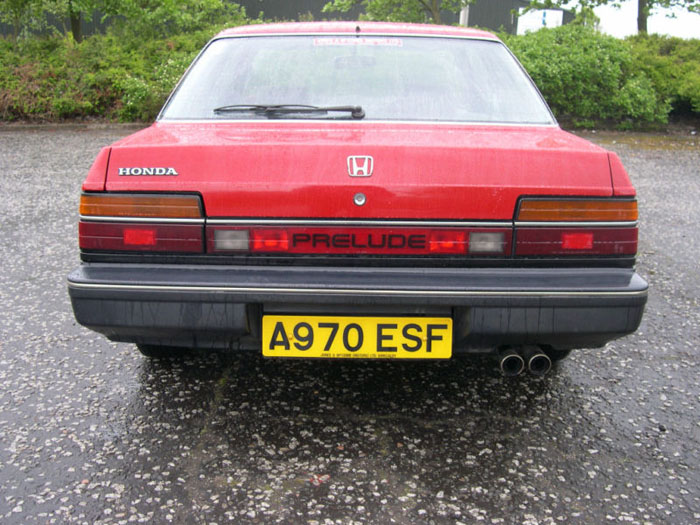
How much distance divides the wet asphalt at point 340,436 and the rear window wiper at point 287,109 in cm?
117

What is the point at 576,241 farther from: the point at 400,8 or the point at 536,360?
the point at 400,8

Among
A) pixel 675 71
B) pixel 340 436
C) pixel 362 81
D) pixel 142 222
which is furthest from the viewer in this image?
pixel 675 71

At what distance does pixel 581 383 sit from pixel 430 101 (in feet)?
4.73

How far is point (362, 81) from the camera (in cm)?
317

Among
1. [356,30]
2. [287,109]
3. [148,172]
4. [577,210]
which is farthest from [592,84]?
[148,172]

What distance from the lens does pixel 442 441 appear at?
271 cm

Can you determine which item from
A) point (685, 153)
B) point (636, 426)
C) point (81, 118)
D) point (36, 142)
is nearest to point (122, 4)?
point (81, 118)

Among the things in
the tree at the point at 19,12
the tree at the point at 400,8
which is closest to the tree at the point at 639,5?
the tree at the point at 400,8

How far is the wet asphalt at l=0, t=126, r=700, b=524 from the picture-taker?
7.60 feet

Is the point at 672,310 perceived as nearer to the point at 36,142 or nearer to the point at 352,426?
the point at 352,426

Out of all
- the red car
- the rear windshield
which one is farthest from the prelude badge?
the rear windshield

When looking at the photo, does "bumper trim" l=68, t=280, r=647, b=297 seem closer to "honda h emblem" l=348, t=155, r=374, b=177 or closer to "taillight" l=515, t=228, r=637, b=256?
"taillight" l=515, t=228, r=637, b=256

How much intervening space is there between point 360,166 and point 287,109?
684mm

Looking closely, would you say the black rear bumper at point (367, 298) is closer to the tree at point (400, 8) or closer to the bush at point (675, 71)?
the bush at point (675, 71)
